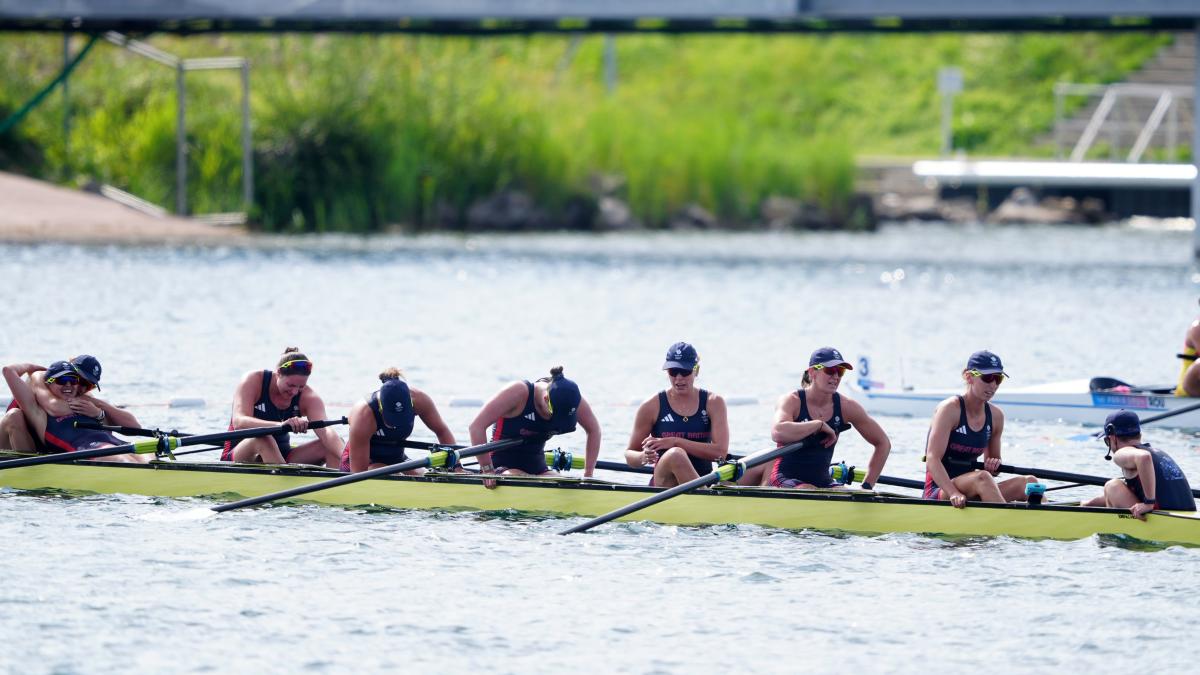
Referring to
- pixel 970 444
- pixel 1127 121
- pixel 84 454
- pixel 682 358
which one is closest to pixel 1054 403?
pixel 970 444

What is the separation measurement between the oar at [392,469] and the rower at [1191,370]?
8.99 meters

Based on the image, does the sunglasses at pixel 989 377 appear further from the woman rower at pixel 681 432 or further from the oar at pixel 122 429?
the oar at pixel 122 429

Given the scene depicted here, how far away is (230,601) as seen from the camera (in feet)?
44.1

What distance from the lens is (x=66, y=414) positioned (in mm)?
16797

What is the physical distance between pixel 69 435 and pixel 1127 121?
193 ft

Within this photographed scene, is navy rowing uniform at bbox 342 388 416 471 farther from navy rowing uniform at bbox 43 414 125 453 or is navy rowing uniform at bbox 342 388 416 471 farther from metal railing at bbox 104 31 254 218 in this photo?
metal railing at bbox 104 31 254 218

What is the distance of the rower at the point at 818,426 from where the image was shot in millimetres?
15148

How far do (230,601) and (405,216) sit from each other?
128ft

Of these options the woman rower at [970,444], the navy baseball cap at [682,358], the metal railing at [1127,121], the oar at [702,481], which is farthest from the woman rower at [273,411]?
the metal railing at [1127,121]

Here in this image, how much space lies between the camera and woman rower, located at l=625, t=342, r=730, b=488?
15.5 m

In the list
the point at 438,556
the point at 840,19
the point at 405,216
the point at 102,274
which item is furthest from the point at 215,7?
the point at 438,556

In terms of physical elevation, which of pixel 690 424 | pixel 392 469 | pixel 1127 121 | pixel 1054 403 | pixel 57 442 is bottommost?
pixel 392 469

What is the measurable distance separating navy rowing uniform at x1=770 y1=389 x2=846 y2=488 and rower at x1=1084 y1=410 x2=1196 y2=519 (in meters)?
2.17

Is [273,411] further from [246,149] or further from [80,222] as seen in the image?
[246,149]
